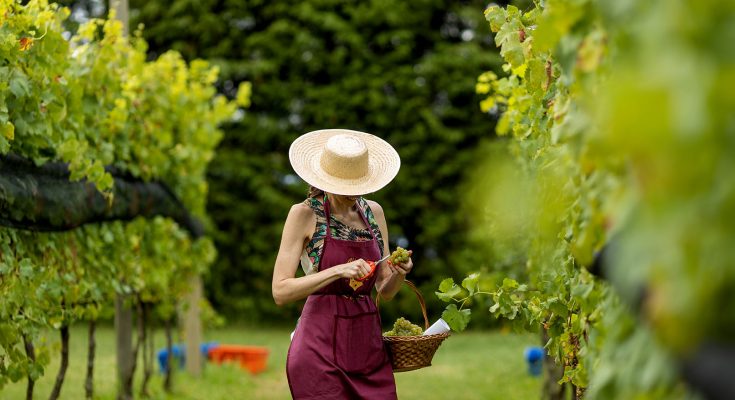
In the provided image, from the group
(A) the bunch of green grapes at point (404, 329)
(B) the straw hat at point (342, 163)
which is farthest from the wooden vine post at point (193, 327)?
(A) the bunch of green grapes at point (404, 329)

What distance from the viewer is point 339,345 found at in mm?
3445

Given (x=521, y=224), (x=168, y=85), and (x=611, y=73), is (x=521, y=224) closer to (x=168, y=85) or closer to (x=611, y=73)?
(x=168, y=85)

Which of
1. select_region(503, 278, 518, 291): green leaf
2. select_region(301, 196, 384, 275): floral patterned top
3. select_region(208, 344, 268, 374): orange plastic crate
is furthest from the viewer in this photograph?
select_region(208, 344, 268, 374): orange plastic crate

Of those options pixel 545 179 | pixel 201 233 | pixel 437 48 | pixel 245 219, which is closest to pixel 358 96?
pixel 437 48

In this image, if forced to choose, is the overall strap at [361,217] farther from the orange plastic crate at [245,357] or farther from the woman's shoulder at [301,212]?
the orange plastic crate at [245,357]

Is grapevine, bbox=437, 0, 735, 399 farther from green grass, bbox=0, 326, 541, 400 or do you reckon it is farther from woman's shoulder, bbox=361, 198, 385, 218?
green grass, bbox=0, 326, 541, 400

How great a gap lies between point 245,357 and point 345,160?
6.78 m

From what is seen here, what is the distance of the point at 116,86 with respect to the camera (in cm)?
529

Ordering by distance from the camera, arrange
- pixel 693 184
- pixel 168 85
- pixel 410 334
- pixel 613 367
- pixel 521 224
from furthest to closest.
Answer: pixel 168 85 < pixel 521 224 < pixel 410 334 < pixel 613 367 < pixel 693 184

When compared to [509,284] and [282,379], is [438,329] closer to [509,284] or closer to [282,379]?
[509,284]

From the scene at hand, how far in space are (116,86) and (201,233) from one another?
2883mm

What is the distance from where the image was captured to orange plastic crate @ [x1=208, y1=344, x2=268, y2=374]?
389 inches

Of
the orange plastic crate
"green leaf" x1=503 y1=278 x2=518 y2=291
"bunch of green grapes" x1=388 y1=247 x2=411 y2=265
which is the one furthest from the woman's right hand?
the orange plastic crate

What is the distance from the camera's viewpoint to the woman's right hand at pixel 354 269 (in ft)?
10.7
